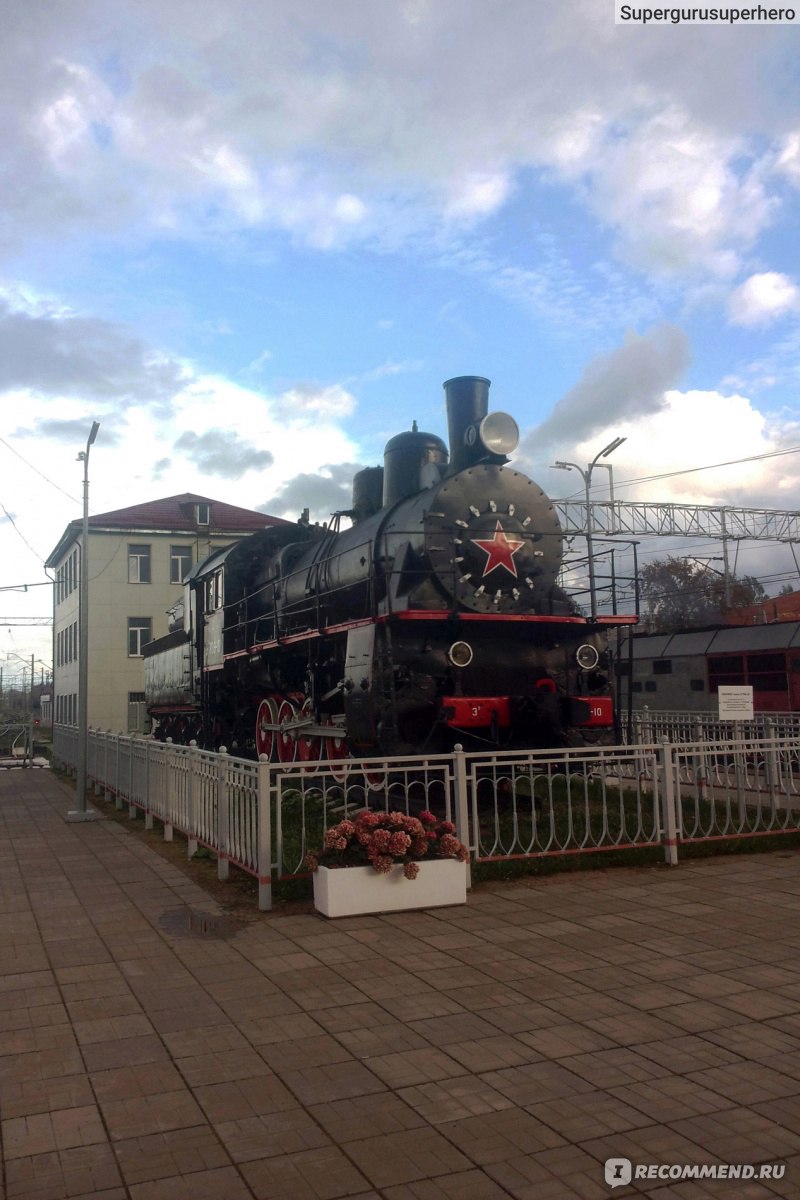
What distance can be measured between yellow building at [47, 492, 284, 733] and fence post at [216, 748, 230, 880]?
3002 cm

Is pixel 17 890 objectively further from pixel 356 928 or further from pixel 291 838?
pixel 356 928

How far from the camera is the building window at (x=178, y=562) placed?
40.3m

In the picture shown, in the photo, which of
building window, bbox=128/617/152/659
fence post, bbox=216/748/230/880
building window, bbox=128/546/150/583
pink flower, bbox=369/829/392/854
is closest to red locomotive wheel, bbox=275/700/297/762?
fence post, bbox=216/748/230/880

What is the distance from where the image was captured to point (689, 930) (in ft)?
20.9

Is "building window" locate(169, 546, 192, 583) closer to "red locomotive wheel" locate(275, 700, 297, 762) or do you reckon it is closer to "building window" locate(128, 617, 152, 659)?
"building window" locate(128, 617, 152, 659)

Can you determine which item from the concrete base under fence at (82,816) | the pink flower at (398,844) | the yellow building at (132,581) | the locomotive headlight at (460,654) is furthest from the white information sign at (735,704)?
the yellow building at (132,581)

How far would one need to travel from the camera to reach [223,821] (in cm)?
843

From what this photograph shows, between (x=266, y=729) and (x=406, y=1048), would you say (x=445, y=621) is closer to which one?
(x=266, y=729)

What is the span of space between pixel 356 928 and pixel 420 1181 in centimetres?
339

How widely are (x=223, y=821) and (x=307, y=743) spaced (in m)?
5.04

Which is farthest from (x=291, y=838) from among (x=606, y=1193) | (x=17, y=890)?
(x=606, y=1193)

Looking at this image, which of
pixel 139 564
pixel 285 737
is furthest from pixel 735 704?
pixel 139 564

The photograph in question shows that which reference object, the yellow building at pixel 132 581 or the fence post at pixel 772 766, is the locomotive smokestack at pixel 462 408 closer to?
the fence post at pixel 772 766

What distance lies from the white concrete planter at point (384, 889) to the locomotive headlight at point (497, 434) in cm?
576
